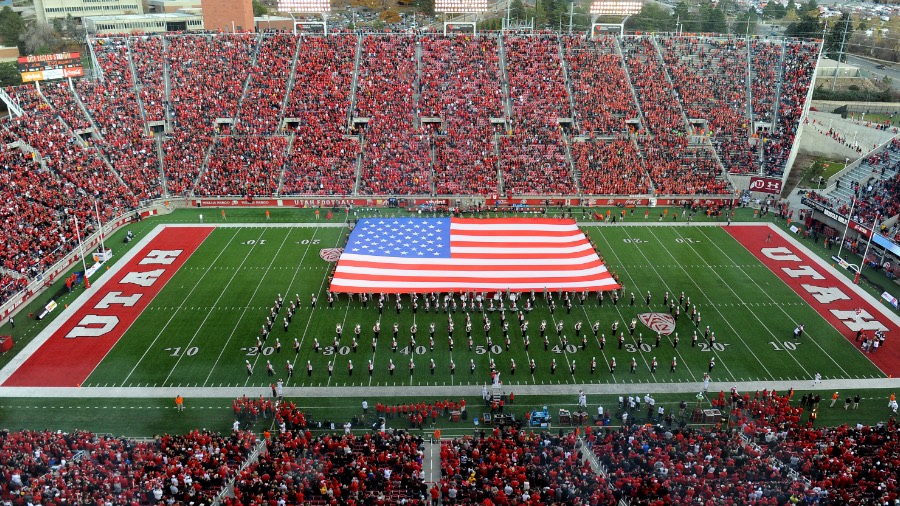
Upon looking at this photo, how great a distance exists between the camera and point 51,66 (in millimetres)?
44062

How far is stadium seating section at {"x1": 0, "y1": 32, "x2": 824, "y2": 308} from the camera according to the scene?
137 ft

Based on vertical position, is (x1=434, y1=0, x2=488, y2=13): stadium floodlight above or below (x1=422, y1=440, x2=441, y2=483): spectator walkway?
above

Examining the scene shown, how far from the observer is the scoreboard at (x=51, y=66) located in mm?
42938

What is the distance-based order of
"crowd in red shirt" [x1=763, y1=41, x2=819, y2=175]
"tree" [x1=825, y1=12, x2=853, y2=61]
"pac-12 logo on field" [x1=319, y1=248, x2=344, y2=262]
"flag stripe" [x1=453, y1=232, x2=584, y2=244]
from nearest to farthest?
"pac-12 logo on field" [x1=319, y1=248, x2=344, y2=262], "flag stripe" [x1=453, y1=232, x2=584, y2=244], "crowd in red shirt" [x1=763, y1=41, x2=819, y2=175], "tree" [x1=825, y1=12, x2=853, y2=61]

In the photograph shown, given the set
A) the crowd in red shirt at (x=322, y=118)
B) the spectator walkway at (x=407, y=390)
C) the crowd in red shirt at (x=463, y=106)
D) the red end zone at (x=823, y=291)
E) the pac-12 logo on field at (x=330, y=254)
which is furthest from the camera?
the crowd in red shirt at (x=463, y=106)

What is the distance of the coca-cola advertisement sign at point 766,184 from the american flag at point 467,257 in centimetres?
1247

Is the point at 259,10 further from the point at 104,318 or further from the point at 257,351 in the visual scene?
the point at 257,351

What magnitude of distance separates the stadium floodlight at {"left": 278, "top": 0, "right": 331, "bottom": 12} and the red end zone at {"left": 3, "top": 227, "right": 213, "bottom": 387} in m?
23.2

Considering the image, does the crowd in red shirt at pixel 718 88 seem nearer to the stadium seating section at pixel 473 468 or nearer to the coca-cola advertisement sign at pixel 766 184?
the coca-cola advertisement sign at pixel 766 184

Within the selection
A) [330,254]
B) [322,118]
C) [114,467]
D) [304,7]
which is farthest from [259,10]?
[114,467]

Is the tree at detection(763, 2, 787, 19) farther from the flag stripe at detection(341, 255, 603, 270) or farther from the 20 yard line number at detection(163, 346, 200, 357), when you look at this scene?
the 20 yard line number at detection(163, 346, 200, 357)

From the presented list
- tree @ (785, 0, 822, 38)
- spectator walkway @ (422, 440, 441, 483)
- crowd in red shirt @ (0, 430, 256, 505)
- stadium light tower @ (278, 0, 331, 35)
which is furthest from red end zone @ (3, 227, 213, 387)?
tree @ (785, 0, 822, 38)

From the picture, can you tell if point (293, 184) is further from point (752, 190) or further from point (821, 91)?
point (821, 91)

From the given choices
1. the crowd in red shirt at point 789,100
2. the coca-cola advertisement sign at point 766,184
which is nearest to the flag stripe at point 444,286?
the coca-cola advertisement sign at point 766,184
